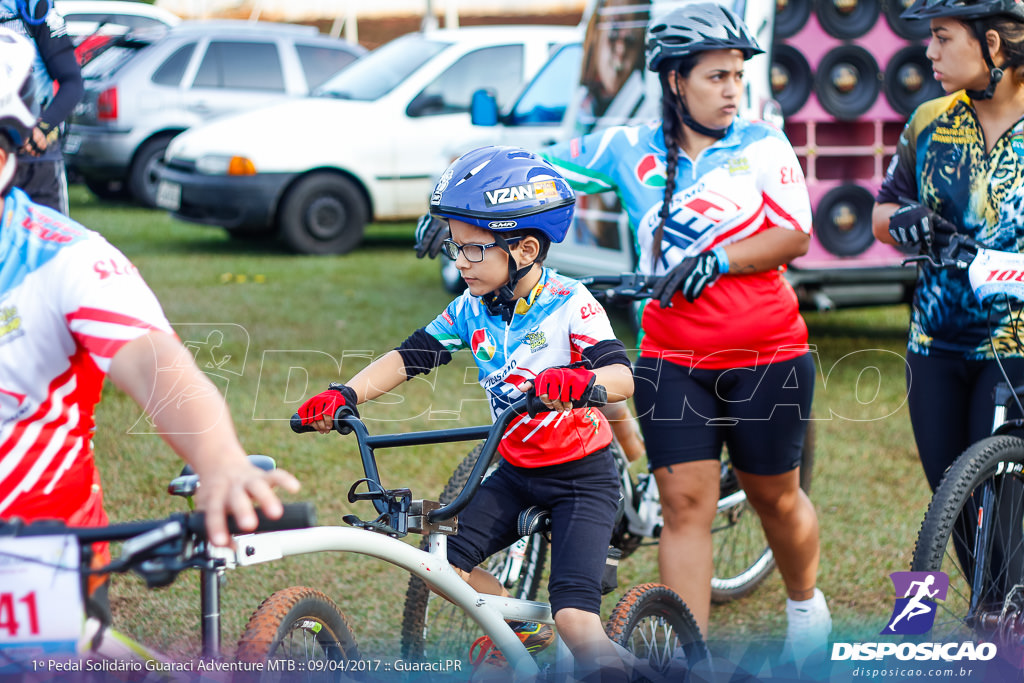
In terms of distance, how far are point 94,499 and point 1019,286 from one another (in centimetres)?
252

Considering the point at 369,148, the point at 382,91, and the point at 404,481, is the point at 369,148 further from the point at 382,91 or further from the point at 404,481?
the point at 404,481

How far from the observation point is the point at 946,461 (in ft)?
12.3

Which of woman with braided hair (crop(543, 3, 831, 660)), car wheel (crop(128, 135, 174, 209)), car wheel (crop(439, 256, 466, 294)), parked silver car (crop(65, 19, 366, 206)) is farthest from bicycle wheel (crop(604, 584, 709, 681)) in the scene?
car wheel (crop(128, 135, 174, 209))

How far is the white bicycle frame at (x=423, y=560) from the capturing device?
2111mm

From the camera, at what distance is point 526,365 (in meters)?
3.03

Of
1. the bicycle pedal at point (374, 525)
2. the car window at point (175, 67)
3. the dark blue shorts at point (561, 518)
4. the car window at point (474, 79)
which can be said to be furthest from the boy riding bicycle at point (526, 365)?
the car window at point (175, 67)

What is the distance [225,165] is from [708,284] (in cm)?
969

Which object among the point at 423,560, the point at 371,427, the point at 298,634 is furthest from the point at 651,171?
the point at 371,427

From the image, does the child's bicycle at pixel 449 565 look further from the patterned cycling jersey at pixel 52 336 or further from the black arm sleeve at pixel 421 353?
the patterned cycling jersey at pixel 52 336

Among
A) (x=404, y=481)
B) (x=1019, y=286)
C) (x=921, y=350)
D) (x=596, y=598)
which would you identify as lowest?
(x=404, y=481)

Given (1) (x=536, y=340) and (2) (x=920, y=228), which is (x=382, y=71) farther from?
(1) (x=536, y=340)

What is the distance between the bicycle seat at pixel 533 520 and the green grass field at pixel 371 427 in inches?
33.4

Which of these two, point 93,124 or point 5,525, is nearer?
point 5,525

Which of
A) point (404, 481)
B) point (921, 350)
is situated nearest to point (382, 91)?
point (404, 481)
